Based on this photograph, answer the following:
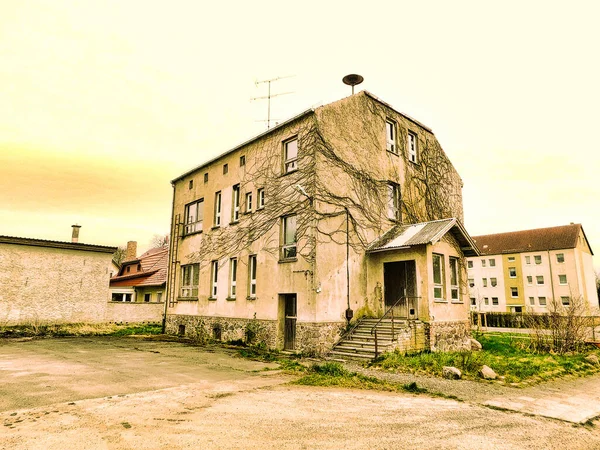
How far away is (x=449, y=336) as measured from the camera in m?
16.9

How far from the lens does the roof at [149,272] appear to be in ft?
116

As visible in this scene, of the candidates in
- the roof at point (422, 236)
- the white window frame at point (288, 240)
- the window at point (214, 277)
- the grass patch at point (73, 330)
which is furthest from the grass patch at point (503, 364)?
the grass patch at point (73, 330)

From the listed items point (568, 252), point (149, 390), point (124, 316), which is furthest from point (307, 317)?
point (568, 252)

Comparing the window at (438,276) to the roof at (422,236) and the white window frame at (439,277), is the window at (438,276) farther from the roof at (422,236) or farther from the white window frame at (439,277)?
the roof at (422,236)

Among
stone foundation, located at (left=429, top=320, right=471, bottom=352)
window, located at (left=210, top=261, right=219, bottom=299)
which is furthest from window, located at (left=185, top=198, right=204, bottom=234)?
stone foundation, located at (left=429, top=320, right=471, bottom=352)

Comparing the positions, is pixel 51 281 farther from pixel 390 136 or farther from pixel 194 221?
pixel 390 136

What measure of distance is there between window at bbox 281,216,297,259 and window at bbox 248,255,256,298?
229 cm

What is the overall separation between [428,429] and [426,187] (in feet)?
55.2

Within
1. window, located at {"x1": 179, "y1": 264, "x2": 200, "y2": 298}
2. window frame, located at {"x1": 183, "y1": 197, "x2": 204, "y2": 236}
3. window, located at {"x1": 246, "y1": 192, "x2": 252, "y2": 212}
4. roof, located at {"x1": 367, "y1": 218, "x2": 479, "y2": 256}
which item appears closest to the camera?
roof, located at {"x1": 367, "y1": 218, "x2": 479, "y2": 256}

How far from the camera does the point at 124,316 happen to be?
28.9 meters

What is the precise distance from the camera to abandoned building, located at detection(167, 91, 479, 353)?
52.5ft

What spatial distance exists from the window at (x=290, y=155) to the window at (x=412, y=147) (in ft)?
22.0

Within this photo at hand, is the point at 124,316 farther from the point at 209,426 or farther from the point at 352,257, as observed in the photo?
the point at 209,426

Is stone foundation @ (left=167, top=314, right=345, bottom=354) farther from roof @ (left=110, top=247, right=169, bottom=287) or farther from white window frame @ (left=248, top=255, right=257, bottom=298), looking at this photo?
roof @ (left=110, top=247, right=169, bottom=287)
